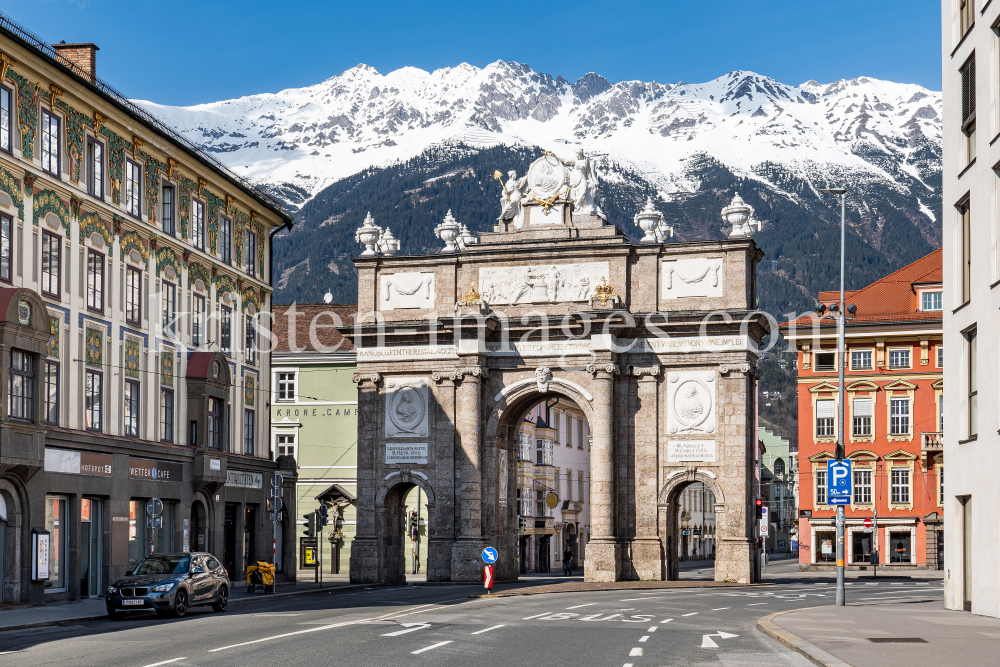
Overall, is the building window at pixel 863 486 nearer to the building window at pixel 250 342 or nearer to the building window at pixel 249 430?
the building window at pixel 249 430

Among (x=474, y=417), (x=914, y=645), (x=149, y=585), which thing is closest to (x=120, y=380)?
(x=149, y=585)

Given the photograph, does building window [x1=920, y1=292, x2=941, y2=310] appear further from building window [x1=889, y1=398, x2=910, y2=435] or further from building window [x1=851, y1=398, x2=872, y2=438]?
building window [x1=851, y1=398, x2=872, y2=438]

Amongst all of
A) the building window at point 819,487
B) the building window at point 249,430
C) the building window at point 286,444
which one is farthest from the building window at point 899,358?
the building window at point 249,430

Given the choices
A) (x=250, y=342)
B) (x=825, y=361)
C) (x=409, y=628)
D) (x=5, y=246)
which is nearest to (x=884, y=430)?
(x=825, y=361)

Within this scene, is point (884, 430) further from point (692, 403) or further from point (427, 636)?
point (427, 636)

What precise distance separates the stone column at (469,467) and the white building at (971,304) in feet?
93.0

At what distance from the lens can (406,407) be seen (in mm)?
62250

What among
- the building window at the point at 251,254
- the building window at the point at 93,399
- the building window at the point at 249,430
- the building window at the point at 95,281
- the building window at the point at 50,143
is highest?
the building window at the point at 50,143

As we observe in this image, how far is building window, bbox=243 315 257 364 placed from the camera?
Result: 5625 cm

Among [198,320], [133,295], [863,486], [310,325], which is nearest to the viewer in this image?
[133,295]

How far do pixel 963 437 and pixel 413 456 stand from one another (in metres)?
33.0

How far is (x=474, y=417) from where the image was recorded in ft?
199

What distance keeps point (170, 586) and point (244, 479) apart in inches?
850

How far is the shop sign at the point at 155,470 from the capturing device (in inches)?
1732
